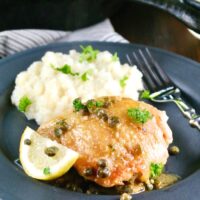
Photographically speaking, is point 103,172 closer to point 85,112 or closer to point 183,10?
point 85,112

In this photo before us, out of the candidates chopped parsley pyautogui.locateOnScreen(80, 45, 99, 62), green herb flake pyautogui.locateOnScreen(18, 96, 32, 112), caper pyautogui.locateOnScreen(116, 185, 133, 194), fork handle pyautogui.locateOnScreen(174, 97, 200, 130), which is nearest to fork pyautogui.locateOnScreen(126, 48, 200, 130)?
fork handle pyautogui.locateOnScreen(174, 97, 200, 130)

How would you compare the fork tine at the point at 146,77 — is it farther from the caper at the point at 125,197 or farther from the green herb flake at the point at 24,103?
the caper at the point at 125,197

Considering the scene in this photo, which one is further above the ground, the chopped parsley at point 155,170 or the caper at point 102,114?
the caper at point 102,114

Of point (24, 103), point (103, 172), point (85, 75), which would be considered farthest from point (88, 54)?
point (103, 172)

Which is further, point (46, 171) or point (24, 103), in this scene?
point (24, 103)

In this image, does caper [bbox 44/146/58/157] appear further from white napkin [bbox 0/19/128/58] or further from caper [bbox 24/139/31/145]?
white napkin [bbox 0/19/128/58]

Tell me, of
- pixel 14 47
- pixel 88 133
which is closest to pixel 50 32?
pixel 14 47

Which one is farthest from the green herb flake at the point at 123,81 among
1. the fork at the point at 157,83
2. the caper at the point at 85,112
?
the caper at the point at 85,112
